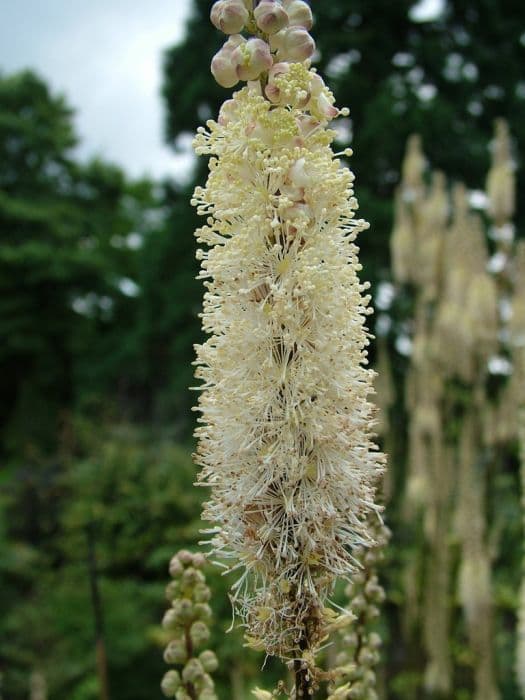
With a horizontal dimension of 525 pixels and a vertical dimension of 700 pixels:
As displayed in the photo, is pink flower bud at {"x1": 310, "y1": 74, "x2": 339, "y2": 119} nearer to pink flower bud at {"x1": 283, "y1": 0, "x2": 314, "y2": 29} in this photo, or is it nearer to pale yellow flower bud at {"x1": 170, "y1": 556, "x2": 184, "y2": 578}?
pink flower bud at {"x1": 283, "y1": 0, "x2": 314, "y2": 29}

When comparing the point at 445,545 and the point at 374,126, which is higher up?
the point at 374,126

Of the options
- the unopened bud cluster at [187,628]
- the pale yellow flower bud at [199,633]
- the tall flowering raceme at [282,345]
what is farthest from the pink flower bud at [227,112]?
the pale yellow flower bud at [199,633]

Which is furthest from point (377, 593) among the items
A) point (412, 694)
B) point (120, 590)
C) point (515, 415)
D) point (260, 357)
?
point (120, 590)

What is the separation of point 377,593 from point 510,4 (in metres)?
11.2

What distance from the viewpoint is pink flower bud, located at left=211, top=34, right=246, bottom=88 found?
1.15 m

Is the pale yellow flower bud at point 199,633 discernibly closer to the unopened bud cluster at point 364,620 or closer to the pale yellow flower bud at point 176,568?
the pale yellow flower bud at point 176,568

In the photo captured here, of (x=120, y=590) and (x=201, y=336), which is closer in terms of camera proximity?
(x=120, y=590)

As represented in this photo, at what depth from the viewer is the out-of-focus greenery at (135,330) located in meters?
5.18

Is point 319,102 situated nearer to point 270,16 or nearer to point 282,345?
point 270,16

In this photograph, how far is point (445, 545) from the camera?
12.3ft

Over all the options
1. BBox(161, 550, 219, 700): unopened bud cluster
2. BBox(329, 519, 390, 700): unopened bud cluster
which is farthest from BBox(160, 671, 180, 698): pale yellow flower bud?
BBox(329, 519, 390, 700): unopened bud cluster

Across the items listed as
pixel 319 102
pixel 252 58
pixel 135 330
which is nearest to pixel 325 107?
pixel 319 102

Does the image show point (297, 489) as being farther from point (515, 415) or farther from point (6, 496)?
point (6, 496)

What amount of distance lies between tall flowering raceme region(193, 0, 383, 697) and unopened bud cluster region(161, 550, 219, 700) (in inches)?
2.4
